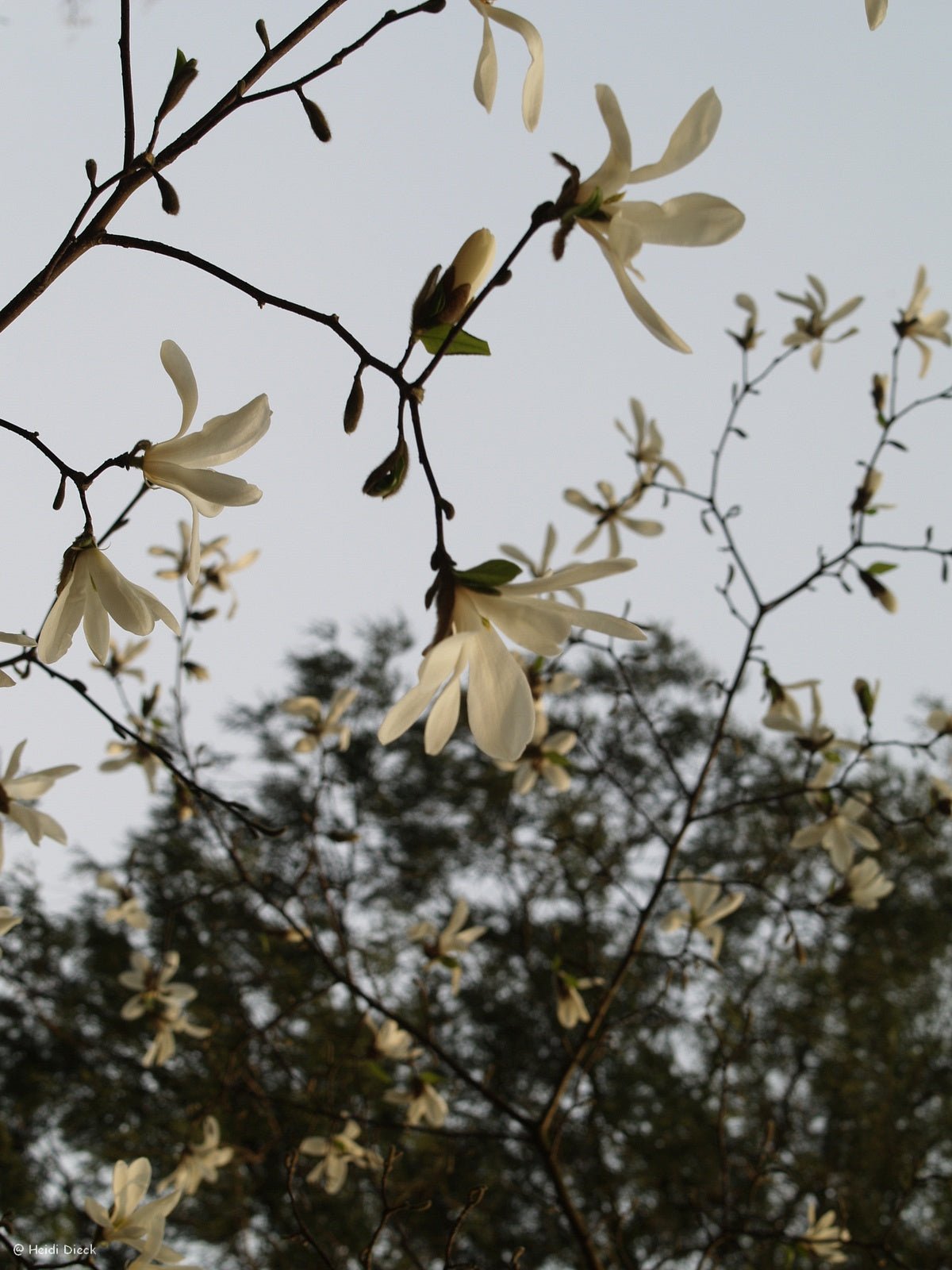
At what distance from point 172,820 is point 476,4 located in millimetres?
4957

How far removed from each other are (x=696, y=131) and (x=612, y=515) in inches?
43.1

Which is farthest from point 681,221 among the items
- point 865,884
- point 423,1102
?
point 423,1102

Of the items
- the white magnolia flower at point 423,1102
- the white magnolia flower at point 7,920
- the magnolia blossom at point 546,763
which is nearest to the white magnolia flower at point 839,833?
the magnolia blossom at point 546,763

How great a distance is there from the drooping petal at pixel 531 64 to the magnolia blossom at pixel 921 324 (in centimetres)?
123

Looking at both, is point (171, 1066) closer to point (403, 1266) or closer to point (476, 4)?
point (403, 1266)

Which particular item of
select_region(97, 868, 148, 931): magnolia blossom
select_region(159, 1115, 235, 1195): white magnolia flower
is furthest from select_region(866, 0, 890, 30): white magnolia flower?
select_region(159, 1115, 235, 1195): white magnolia flower

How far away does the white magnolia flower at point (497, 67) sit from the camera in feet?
1.80

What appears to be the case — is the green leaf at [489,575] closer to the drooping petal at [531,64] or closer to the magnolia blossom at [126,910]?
the drooping petal at [531,64]

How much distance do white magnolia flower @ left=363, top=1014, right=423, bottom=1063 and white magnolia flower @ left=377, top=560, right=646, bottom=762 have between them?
3.80 ft

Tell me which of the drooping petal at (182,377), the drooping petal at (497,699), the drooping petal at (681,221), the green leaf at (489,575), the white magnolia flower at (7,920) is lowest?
the white magnolia flower at (7,920)

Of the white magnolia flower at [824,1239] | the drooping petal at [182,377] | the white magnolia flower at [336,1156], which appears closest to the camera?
the drooping petal at [182,377]

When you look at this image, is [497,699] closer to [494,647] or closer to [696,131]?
[494,647]

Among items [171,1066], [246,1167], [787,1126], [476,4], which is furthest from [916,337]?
[171,1066]

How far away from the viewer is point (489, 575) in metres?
0.59
